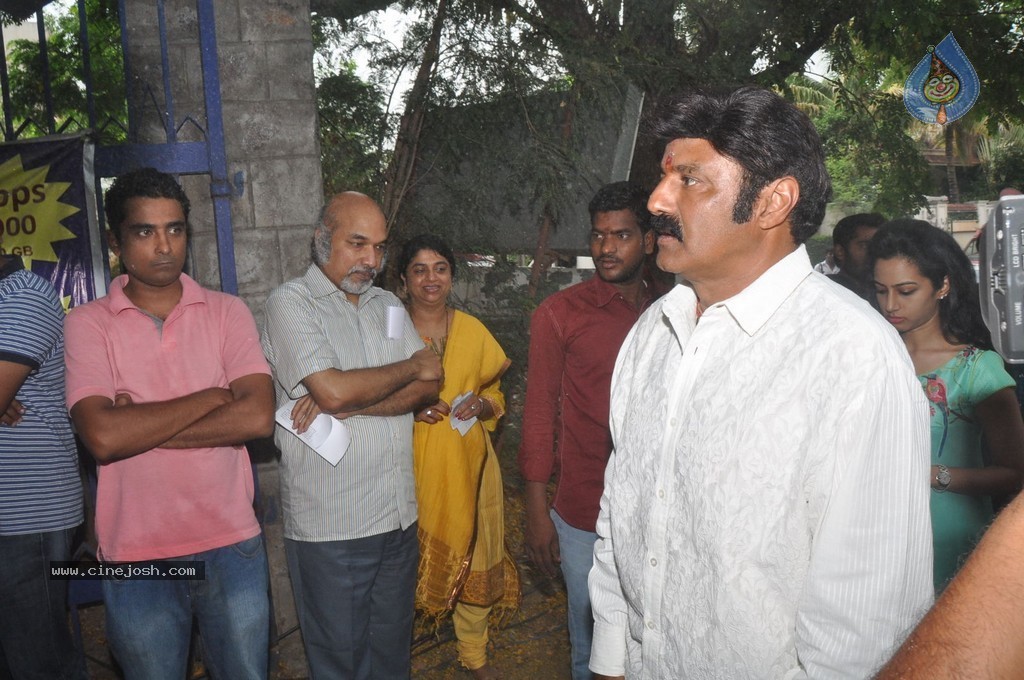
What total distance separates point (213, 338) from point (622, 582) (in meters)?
1.86

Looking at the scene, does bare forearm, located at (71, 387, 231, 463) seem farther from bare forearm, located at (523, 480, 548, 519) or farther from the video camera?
the video camera

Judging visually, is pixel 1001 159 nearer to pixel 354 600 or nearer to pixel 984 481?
pixel 984 481

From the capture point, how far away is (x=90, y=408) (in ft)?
9.07

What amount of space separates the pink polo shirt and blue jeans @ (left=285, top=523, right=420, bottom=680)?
1.03 feet

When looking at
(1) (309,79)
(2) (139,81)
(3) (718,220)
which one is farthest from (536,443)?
(2) (139,81)

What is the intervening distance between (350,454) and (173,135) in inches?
64.5

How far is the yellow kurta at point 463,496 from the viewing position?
399 cm

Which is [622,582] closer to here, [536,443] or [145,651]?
[536,443]

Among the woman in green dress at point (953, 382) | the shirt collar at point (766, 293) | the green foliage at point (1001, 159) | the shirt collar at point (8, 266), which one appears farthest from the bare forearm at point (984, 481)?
the green foliage at point (1001, 159)

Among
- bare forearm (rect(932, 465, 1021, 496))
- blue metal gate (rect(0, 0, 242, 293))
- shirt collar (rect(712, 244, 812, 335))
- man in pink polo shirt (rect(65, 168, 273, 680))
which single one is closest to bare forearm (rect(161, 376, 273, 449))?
man in pink polo shirt (rect(65, 168, 273, 680))

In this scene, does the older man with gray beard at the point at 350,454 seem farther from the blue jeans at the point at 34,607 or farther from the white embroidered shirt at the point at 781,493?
the white embroidered shirt at the point at 781,493

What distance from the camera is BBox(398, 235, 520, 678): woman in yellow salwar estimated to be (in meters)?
3.99

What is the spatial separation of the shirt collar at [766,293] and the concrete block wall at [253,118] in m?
2.72

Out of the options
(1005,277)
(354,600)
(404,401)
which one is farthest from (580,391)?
(1005,277)
